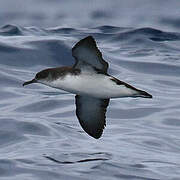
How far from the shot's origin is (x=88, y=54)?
10.5 meters

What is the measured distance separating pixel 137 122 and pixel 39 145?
288cm

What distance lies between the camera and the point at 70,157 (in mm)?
11828

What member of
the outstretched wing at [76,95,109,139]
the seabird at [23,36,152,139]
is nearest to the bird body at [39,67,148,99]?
the seabird at [23,36,152,139]

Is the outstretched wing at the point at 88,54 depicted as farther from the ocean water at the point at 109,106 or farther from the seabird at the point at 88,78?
the ocean water at the point at 109,106

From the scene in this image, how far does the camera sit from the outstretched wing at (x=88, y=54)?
1030 centimetres

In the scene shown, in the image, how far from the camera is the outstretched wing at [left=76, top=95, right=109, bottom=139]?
1177 cm

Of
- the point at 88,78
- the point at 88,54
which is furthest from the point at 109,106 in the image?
the point at 88,54

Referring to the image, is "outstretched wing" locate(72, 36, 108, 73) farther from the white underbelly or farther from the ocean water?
the ocean water

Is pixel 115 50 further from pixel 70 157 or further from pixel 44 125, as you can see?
pixel 70 157

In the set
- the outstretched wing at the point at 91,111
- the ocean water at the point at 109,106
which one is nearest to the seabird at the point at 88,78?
the outstretched wing at the point at 91,111

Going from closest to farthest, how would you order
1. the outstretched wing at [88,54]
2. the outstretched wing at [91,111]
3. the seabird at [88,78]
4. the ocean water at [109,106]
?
the outstretched wing at [88,54] < the seabird at [88,78] < the ocean water at [109,106] < the outstretched wing at [91,111]

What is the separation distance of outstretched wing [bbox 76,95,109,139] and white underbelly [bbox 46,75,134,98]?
3.64 feet

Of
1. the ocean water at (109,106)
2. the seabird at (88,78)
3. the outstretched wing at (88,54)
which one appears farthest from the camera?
the ocean water at (109,106)

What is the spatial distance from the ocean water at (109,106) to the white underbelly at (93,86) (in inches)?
46.0
